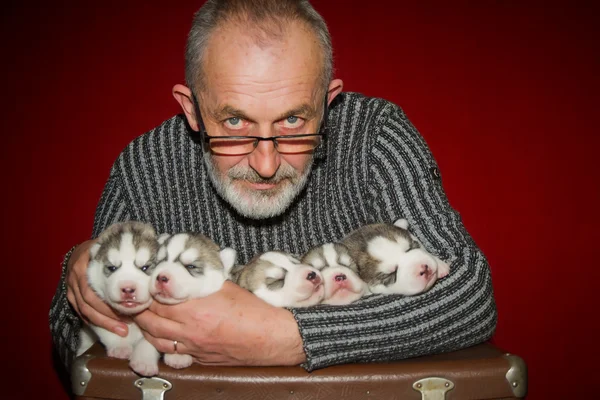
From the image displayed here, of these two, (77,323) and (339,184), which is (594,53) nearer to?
(339,184)

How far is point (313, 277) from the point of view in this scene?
1.93 metres

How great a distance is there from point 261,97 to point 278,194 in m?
0.44

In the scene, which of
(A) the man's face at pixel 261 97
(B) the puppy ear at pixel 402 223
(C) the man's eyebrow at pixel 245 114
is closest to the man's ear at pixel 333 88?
(A) the man's face at pixel 261 97

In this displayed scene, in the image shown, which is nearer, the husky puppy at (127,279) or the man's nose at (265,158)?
the husky puppy at (127,279)

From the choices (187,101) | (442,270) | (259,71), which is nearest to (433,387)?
(442,270)

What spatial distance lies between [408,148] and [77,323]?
148 cm

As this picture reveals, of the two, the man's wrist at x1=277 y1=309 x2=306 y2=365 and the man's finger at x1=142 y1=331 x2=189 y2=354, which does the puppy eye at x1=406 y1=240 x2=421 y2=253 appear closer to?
the man's wrist at x1=277 y1=309 x2=306 y2=365

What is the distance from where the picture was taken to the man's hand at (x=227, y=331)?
1.70m

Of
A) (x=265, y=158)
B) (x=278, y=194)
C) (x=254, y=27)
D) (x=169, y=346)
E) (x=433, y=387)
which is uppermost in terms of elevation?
(x=254, y=27)

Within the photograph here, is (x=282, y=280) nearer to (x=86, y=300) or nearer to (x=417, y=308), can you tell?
(x=417, y=308)

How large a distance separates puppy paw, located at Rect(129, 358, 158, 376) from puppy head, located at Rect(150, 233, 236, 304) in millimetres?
189

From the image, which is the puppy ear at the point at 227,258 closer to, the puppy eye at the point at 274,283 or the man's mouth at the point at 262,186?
the puppy eye at the point at 274,283

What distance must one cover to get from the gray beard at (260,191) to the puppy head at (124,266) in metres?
0.39

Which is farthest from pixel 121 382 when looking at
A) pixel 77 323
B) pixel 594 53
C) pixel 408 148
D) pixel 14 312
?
pixel 594 53
